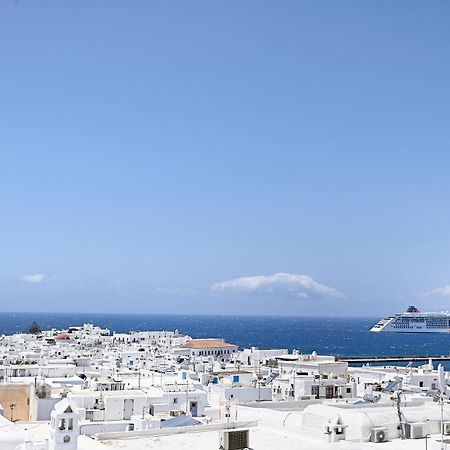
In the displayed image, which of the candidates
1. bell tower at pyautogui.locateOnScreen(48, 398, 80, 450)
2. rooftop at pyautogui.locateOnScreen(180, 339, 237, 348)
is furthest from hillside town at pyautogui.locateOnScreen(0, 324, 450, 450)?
rooftop at pyautogui.locateOnScreen(180, 339, 237, 348)

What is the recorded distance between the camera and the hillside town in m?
16.9

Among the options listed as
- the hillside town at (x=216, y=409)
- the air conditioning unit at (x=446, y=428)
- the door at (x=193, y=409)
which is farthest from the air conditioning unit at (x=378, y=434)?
the door at (x=193, y=409)

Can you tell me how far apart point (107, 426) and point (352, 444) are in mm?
9161

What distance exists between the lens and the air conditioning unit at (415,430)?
19.0 metres

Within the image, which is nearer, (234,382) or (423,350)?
(234,382)

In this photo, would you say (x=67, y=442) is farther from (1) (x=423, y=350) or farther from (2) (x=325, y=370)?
(1) (x=423, y=350)

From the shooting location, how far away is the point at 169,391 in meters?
31.0

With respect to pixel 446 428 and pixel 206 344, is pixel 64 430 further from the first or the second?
pixel 206 344

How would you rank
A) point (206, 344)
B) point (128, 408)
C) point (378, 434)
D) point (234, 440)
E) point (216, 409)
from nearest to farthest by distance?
point (234, 440), point (378, 434), point (128, 408), point (216, 409), point (206, 344)

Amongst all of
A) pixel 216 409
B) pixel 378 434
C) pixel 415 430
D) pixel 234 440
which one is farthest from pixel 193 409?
pixel 234 440

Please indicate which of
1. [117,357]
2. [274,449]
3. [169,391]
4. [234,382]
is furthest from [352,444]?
[117,357]

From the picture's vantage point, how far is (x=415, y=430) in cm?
1908

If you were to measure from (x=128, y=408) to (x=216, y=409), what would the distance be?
3.92 meters

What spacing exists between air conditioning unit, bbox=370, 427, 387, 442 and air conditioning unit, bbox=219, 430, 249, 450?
157 inches
